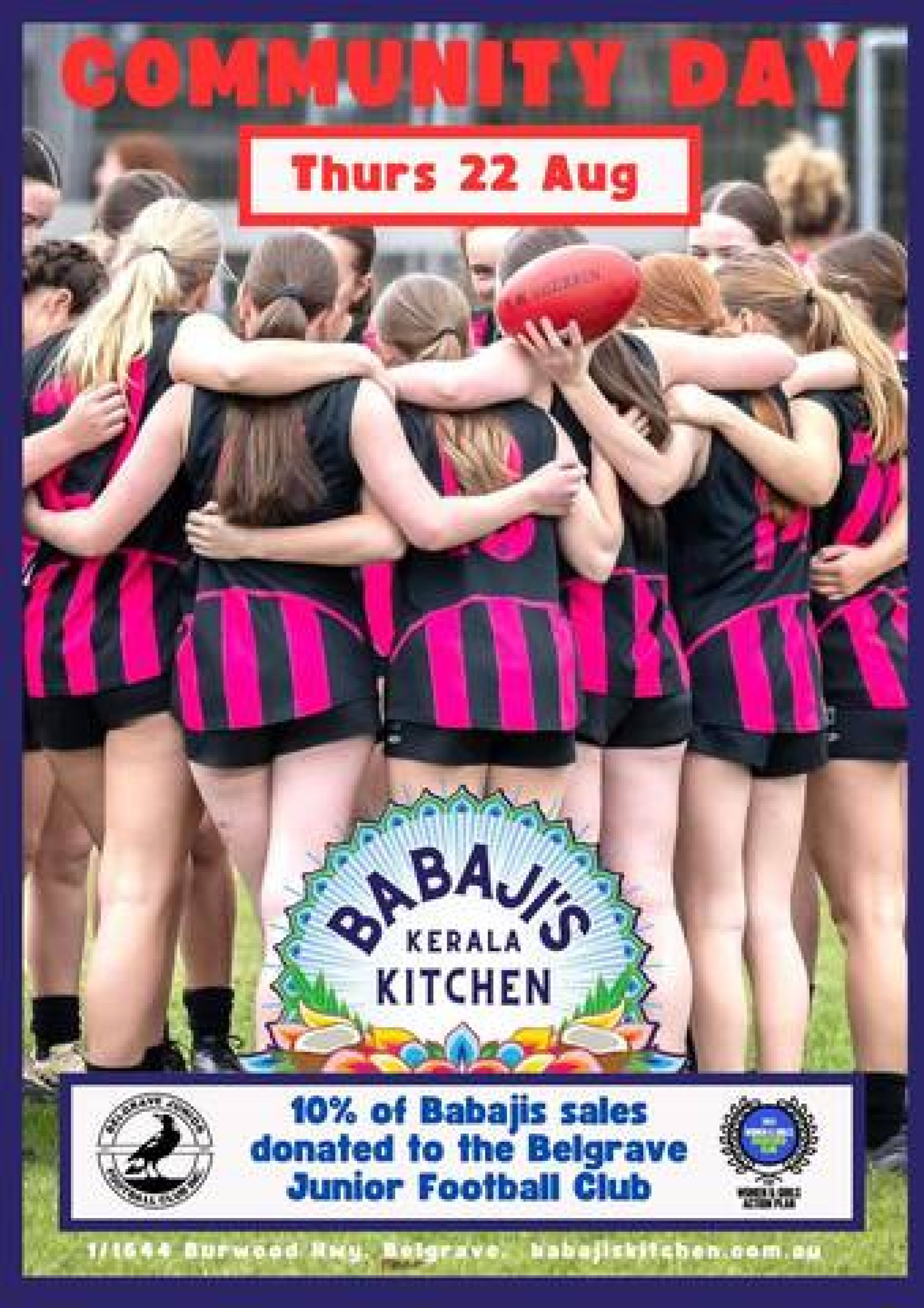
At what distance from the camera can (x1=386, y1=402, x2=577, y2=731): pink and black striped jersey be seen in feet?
19.5

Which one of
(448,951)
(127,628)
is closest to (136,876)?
(127,628)

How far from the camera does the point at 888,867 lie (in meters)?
6.73

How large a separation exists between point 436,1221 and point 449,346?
1719 millimetres

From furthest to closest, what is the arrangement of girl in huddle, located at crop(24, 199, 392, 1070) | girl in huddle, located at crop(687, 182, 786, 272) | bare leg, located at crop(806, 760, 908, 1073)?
girl in huddle, located at crop(687, 182, 786, 272)
bare leg, located at crop(806, 760, 908, 1073)
girl in huddle, located at crop(24, 199, 392, 1070)

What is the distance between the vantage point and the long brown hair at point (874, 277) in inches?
266

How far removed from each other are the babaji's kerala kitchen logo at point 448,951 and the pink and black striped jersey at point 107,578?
654mm

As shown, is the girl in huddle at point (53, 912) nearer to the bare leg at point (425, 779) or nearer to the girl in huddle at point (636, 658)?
the bare leg at point (425, 779)

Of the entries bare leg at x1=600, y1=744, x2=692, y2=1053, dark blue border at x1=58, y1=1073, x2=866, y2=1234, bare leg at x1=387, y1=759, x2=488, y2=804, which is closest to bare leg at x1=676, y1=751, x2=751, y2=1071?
bare leg at x1=600, y1=744, x2=692, y2=1053

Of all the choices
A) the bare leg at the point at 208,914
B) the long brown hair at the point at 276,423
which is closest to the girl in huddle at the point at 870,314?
the long brown hair at the point at 276,423

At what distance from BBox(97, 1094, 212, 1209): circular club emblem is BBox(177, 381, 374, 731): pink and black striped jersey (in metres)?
0.76

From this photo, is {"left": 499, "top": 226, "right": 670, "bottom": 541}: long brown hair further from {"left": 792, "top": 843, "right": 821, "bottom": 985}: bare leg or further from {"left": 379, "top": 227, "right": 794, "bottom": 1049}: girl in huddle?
{"left": 792, "top": 843, "right": 821, "bottom": 985}: bare leg

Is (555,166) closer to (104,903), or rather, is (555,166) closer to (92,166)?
Answer: (104,903)

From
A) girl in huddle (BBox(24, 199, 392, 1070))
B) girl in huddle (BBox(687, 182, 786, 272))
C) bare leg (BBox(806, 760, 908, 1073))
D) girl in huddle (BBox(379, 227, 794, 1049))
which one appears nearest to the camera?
girl in huddle (BBox(379, 227, 794, 1049))

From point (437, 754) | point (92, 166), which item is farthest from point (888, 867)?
point (92, 166)
